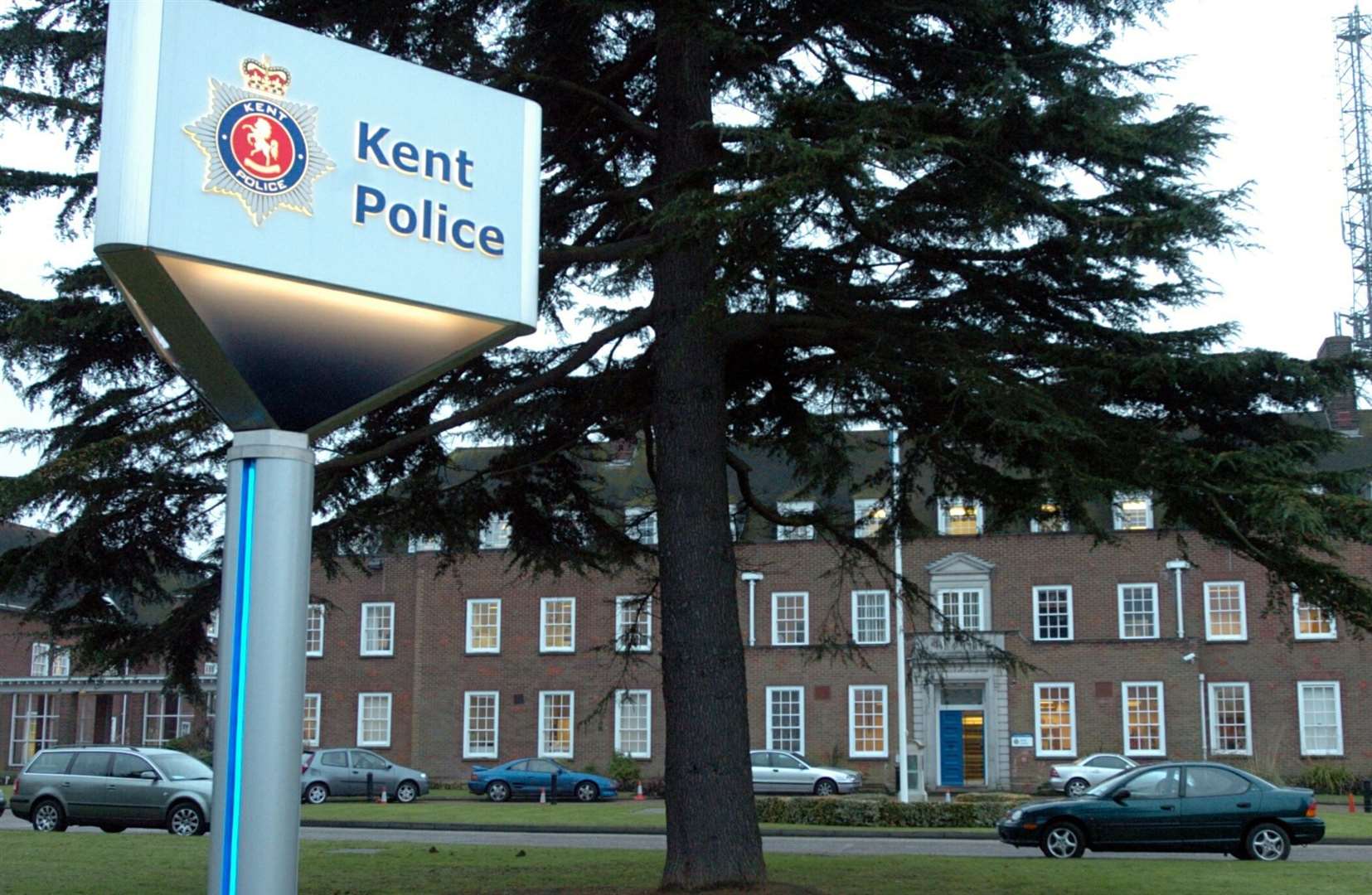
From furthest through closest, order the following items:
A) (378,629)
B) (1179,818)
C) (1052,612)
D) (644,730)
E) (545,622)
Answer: (378,629) < (545,622) < (644,730) < (1052,612) < (1179,818)

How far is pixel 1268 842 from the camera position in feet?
68.6

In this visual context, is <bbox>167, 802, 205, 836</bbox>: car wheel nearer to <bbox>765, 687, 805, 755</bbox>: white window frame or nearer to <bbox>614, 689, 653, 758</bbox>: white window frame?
<bbox>614, 689, 653, 758</bbox>: white window frame

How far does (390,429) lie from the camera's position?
51.8ft

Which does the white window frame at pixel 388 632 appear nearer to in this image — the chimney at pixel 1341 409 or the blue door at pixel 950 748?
the blue door at pixel 950 748

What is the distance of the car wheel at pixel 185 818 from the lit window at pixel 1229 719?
28.8 metres

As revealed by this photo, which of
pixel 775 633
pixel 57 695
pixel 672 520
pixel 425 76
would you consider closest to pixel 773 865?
pixel 672 520

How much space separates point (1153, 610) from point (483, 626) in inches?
828

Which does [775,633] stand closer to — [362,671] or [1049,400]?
A: [362,671]

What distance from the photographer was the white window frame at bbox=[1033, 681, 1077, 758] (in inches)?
1716

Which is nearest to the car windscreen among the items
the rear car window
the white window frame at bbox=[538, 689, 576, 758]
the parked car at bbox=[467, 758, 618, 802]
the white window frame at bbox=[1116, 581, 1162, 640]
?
the rear car window

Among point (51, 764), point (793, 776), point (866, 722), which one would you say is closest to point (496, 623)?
point (866, 722)

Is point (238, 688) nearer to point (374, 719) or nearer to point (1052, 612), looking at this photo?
point (1052, 612)

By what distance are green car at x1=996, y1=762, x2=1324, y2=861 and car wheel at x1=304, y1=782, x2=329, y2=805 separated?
21948 mm

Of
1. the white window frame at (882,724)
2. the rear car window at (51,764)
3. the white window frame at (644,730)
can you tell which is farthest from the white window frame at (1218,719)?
the rear car window at (51,764)
